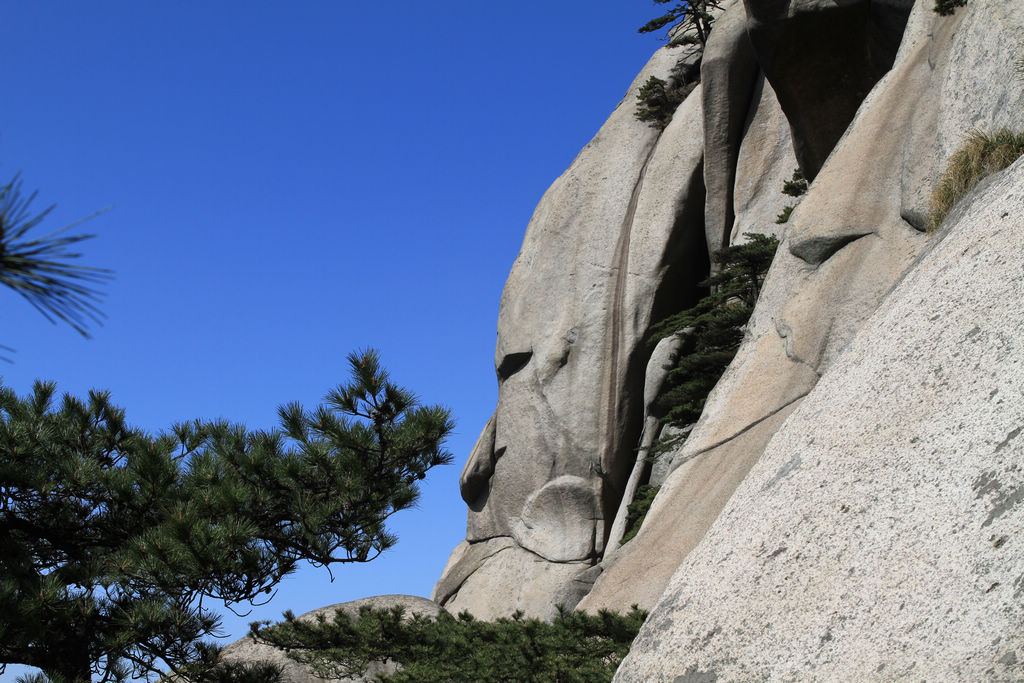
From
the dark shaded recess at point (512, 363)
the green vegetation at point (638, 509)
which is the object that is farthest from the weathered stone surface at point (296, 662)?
the dark shaded recess at point (512, 363)

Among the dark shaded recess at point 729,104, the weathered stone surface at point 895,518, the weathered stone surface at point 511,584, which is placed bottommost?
the weathered stone surface at point 895,518

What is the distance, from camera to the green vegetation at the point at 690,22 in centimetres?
1852

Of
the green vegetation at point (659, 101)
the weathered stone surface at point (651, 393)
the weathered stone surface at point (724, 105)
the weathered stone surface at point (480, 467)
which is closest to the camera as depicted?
the weathered stone surface at point (724, 105)

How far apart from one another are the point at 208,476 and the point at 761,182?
36.2 ft

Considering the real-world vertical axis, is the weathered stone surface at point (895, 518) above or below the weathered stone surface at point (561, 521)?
below

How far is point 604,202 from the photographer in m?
19.0

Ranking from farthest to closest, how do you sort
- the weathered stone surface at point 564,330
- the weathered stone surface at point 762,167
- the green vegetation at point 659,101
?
the green vegetation at point 659,101 < the weathered stone surface at point 564,330 < the weathered stone surface at point 762,167

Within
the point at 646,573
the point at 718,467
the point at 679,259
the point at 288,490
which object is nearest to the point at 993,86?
the point at 718,467

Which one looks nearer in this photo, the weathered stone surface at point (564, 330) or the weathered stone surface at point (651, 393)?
the weathered stone surface at point (651, 393)

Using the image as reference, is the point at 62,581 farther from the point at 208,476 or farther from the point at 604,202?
the point at 604,202

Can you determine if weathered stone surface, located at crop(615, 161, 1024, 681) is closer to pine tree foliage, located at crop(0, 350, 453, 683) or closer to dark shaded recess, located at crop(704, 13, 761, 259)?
pine tree foliage, located at crop(0, 350, 453, 683)

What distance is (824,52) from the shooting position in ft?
42.4

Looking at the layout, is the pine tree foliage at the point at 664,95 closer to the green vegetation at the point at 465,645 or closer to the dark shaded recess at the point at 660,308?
the dark shaded recess at the point at 660,308

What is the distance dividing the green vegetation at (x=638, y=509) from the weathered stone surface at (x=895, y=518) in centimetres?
921
